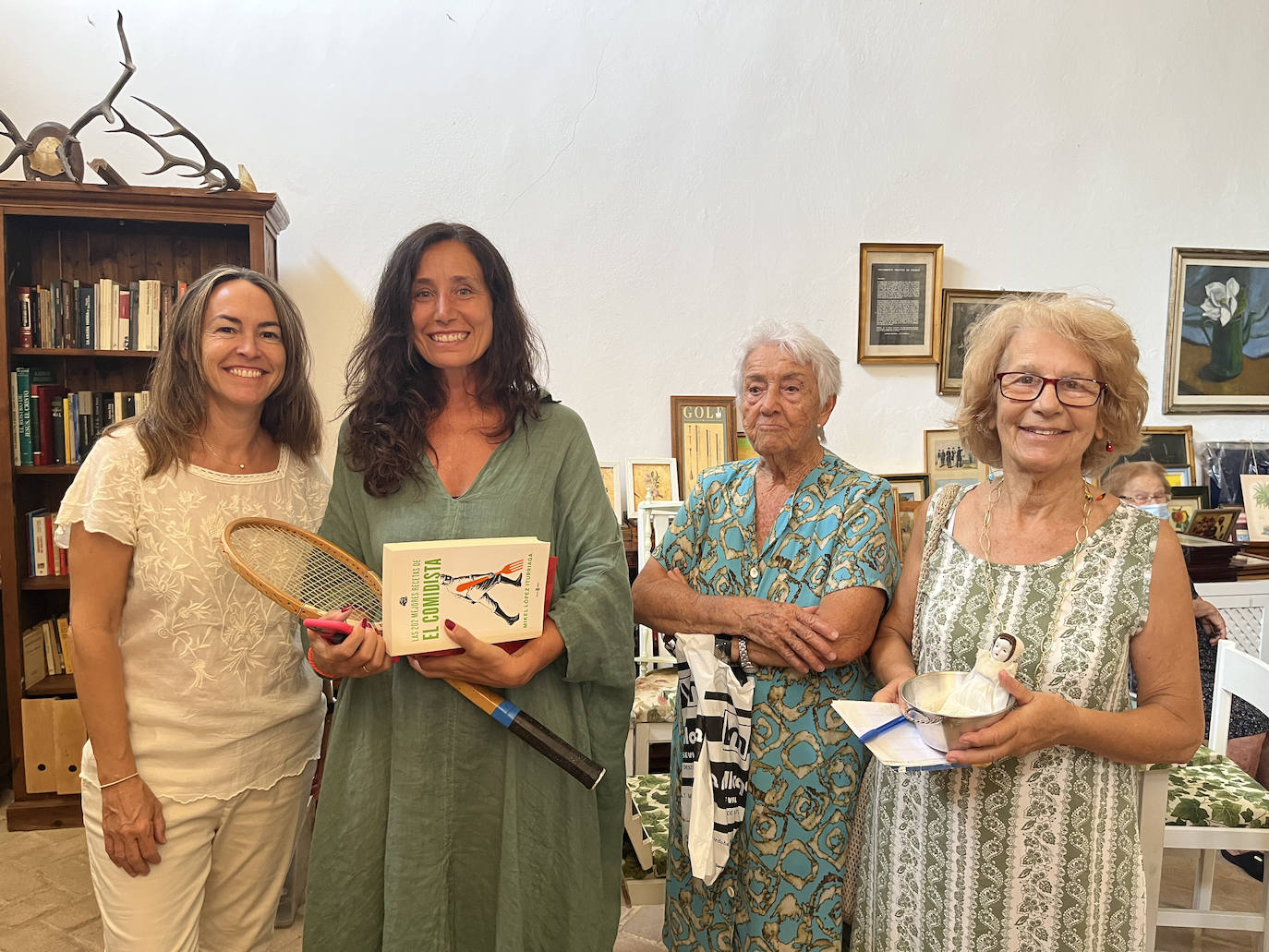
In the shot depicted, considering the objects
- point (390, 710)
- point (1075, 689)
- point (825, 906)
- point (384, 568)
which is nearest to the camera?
point (384, 568)

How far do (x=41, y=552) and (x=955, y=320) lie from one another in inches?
142

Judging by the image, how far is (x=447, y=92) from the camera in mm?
3088

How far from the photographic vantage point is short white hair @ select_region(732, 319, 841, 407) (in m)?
1.65

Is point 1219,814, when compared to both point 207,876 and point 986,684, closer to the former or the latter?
point 986,684

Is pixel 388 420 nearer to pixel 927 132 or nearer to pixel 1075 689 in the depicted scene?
pixel 1075 689

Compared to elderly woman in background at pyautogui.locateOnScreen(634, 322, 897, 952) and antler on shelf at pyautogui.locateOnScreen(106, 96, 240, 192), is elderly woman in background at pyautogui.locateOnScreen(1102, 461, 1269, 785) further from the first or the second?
antler on shelf at pyautogui.locateOnScreen(106, 96, 240, 192)

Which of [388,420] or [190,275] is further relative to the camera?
[190,275]

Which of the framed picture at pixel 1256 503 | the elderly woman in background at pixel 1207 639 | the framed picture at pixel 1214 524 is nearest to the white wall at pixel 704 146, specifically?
the framed picture at pixel 1256 503

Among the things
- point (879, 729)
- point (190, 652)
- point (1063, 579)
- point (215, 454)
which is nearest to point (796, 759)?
point (879, 729)

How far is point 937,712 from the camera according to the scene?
1.11m

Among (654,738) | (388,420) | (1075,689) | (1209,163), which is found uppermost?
(1209,163)

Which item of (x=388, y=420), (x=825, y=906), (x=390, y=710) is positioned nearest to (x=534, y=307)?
(x=388, y=420)

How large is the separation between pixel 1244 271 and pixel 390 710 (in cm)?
399

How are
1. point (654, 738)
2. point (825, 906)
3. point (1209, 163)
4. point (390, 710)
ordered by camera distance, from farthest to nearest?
1. point (1209, 163)
2. point (654, 738)
3. point (825, 906)
4. point (390, 710)
